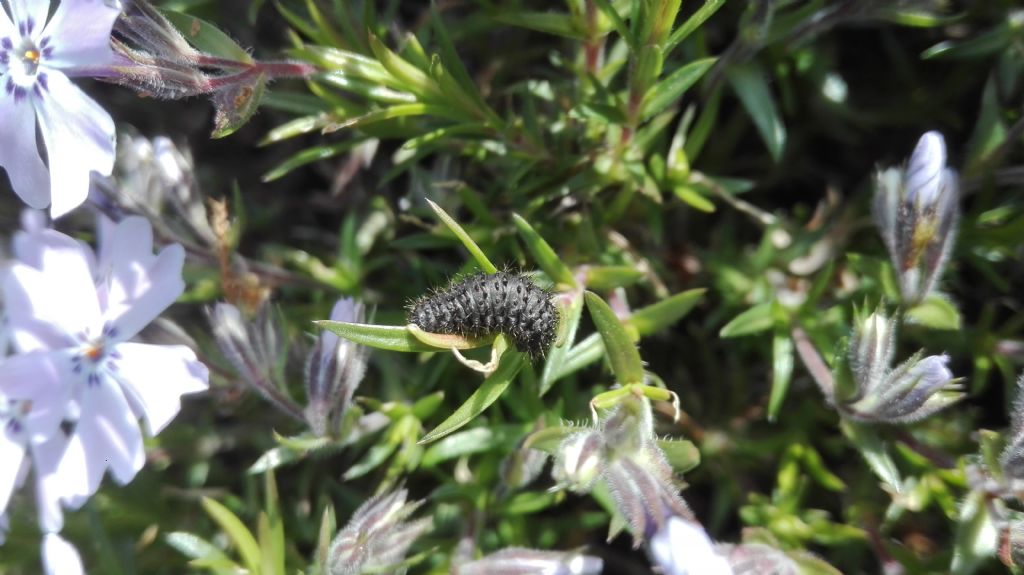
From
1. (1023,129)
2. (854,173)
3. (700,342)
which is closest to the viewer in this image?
(1023,129)

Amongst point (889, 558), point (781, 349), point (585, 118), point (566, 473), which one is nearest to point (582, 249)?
point (585, 118)

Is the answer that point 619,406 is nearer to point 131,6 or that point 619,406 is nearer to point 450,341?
point 450,341

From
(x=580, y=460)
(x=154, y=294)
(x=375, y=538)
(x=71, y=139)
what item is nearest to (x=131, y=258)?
(x=154, y=294)

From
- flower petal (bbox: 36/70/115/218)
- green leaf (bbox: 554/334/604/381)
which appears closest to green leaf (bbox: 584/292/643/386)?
green leaf (bbox: 554/334/604/381)

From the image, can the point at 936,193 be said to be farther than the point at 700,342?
No

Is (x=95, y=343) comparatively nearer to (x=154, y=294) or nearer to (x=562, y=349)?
(x=154, y=294)

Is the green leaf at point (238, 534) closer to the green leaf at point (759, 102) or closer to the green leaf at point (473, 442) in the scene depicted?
the green leaf at point (473, 442)
